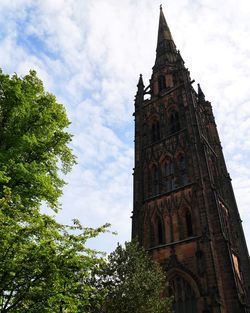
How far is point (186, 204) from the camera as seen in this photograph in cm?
2733

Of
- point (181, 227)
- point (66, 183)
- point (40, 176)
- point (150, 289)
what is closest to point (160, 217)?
point (181, 227)

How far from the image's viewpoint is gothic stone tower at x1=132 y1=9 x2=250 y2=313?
72.7ft

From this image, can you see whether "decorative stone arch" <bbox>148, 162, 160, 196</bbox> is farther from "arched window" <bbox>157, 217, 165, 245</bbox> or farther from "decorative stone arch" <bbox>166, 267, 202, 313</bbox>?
"decorative stone arch" <bbox>166, 267, 202, 313</bbox>

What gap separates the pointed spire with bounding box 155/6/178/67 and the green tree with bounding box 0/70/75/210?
38186 millimetres

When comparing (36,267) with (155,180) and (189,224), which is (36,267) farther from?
(155,180)

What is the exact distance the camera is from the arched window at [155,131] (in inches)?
1446

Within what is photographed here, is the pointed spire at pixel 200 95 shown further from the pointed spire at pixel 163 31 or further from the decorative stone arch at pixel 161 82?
the pointed spire at pixel 163 31

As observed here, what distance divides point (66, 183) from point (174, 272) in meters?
15.6

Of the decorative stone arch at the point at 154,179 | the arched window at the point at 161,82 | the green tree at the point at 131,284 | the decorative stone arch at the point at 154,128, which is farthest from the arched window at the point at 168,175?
the arched window at the point at 161,82

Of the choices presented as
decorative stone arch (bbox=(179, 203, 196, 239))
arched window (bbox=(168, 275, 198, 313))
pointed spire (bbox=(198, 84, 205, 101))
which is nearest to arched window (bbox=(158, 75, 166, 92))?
pointed spire (bbox=(198, 84, 205, 101))

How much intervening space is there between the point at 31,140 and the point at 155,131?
28.6 metres

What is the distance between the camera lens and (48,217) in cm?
832

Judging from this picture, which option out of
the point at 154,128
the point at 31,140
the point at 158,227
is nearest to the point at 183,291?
the point at 158,227

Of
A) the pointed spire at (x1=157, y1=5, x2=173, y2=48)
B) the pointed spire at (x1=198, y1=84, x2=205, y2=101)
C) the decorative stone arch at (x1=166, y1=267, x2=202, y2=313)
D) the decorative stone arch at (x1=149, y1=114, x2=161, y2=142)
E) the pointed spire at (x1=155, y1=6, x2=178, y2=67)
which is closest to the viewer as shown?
the decorative stone arch at (x1=166, y1=267, x2=202, y2=313)
